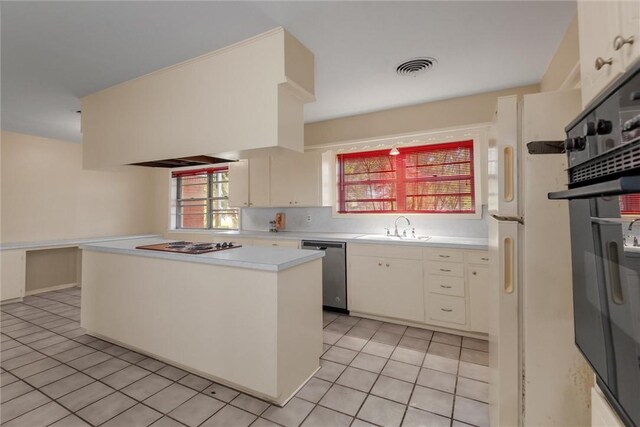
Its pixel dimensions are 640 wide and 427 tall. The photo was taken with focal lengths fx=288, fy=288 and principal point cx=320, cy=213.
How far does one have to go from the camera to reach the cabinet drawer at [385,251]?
3146 mm

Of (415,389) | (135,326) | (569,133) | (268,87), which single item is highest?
(268,87)

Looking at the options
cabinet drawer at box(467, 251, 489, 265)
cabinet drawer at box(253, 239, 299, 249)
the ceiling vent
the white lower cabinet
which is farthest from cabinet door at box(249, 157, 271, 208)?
cabinet drawer at box(467, 251, 489, 265)

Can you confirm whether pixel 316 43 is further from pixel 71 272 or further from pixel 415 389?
pixel 71 272

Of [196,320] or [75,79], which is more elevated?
[75,79]

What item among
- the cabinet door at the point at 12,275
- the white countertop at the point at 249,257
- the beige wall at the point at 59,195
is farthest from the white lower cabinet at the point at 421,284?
the cabinet door at the point at 12,275

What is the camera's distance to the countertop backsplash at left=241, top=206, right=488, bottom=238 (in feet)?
11.2

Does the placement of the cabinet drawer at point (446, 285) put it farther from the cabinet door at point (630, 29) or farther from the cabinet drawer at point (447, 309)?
the cabinet door at point (630, 29)

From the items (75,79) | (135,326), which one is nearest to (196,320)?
(135,326)

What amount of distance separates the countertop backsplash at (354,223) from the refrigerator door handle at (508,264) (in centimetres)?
204

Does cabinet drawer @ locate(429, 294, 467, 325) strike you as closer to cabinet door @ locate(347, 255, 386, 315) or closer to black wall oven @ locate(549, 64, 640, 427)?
cabinet door @ locate(347, 255, 386, 315)

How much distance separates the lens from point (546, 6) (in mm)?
1858

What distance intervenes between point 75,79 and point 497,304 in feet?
13.0

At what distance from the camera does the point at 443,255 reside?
3.00 m

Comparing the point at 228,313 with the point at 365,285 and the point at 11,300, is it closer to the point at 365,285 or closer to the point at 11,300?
the point at 365,285
